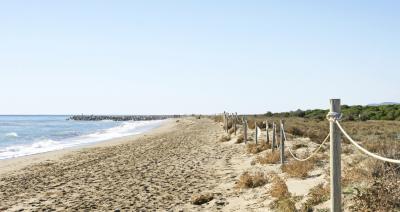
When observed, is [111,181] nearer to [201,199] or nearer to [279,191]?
→ [201,199]

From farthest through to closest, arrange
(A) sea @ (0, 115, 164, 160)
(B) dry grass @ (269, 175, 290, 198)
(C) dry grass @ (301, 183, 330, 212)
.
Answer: (A) sea @ (0, 115, 164, 160) < (B) dry grass @ (269, 175, 290, 198) < (C) dry grass @ (301, 183, 330, 212)

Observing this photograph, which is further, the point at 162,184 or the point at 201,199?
the point at 162,184

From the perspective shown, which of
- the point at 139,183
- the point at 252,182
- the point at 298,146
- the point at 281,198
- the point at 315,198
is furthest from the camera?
the point at 298,146

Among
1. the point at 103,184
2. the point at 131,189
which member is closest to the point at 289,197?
the point at 131,189

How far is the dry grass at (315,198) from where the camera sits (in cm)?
749

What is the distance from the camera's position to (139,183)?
13.2 m

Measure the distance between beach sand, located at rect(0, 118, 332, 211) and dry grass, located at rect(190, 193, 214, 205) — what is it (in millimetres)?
111

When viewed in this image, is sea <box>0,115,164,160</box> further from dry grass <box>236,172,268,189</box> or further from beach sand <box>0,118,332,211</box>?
dry grass <box>236,172,268,189</box>

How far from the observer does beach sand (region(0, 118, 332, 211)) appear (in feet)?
33.2

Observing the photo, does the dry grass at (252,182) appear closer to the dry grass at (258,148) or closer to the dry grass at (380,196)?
the dry grass at (380,196)

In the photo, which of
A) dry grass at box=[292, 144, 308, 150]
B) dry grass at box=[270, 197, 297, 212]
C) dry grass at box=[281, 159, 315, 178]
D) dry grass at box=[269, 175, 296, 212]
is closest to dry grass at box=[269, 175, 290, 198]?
dry grass at box=[269, 175, 296, 212]

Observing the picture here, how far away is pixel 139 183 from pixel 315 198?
662 centimetres

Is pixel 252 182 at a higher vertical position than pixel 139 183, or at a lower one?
higher

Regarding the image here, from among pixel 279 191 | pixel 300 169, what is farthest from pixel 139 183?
pixel 279 191
